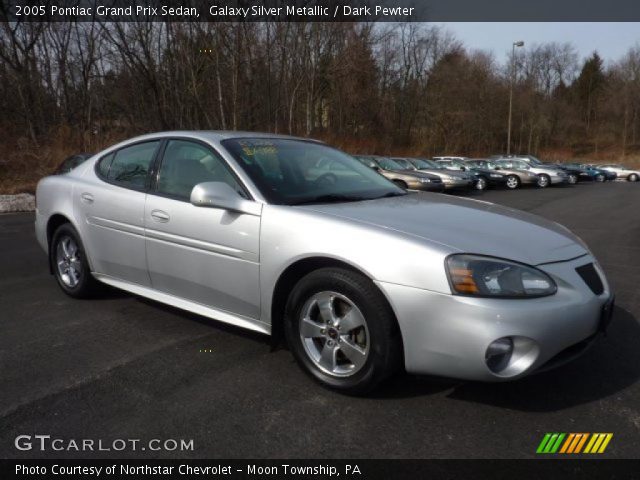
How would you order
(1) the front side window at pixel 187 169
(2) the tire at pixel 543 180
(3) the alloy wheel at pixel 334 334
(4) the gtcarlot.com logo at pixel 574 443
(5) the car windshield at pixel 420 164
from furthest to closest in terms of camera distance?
(2) the tire at pixel 543 180 < (5) the car windshield at pixel 420 164 < (1) the front side window at pixel 187 169 < (3) the alloy wheel at pixel 334 334 < (4) the gtcarlot.com logo at pixel 574 443

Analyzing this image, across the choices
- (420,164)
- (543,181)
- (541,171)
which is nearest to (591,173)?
(541,171)

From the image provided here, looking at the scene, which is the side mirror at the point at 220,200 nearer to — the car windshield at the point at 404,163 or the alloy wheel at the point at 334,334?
the alloy wheel at the point at 334,334

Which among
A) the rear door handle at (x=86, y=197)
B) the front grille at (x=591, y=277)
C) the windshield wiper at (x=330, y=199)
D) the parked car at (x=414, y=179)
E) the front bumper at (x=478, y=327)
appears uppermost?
the windshield wiper at (x=330, y=199)

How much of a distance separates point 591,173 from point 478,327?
31.3 m

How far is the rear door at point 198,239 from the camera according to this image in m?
3.17

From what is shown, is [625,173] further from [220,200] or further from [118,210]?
[220,200]

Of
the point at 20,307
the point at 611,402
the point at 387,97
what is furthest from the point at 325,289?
the point at 387,97

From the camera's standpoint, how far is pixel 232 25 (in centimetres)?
2286

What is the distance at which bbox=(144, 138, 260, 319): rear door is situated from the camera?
3.17 metres

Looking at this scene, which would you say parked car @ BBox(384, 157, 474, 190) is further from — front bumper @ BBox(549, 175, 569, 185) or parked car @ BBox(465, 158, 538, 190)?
front bumper @ BBox(549, 175, 569, 185)

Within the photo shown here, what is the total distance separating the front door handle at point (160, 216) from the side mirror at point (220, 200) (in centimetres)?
47

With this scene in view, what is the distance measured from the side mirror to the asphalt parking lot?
970 millimetres

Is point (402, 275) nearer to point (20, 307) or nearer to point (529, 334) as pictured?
point (529, 334)
